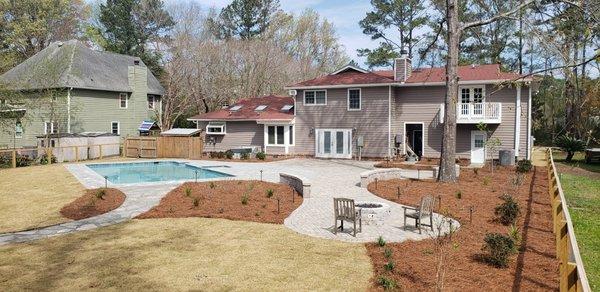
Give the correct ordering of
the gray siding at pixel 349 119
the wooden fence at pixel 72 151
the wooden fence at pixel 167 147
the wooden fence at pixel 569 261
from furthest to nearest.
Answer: the wooden fence at pixel 167 147, the gray siding at pixel 349 119, the wooden fence at pixel 72 151, the wooden fence at pixel 569 261

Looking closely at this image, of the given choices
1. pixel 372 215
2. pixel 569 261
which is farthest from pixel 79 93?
pixel 569 261

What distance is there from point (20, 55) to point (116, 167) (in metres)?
31.4

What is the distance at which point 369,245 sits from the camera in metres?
9.73

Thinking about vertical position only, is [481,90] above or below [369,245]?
above

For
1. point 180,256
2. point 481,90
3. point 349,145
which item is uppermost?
point 481,90

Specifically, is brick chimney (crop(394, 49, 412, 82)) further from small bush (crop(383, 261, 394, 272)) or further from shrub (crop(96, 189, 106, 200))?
small bush (crop(383, 261, 394, 272))

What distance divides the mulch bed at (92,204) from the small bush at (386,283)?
374 inches

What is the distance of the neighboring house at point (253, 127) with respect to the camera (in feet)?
105

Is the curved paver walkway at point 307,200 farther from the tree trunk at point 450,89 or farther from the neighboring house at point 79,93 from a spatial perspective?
the neighboring house at point 79,93

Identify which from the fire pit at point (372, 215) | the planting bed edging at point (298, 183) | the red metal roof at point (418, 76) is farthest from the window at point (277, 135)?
the fire pit at point (372, 215)

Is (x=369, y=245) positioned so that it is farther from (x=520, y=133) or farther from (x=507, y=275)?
(x=520, y=133)

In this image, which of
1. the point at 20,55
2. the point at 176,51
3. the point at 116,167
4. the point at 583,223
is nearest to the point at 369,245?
the point at 583,223

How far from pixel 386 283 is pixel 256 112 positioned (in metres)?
27.4

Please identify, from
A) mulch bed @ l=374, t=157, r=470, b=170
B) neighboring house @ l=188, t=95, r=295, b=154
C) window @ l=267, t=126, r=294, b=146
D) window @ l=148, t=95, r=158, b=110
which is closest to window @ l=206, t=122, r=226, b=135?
neighboring house @ l=188, t=95, r=295, b=154
